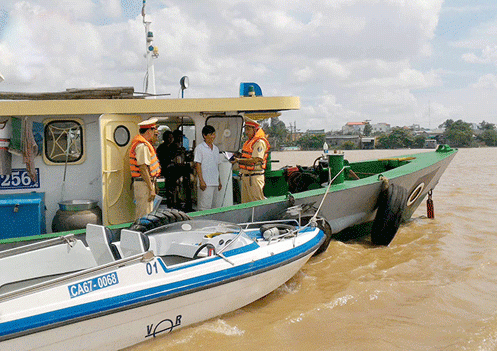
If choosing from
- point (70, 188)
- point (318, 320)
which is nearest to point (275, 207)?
point (318, 320)

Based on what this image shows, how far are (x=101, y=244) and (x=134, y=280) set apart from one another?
0.79 m

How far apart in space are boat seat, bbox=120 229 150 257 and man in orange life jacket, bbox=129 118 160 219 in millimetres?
1190

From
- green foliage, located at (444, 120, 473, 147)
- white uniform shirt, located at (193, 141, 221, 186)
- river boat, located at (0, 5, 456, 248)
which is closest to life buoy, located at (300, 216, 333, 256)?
river boat, located at (0, 5, 456, 248)

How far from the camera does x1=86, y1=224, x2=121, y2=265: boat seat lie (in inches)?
178

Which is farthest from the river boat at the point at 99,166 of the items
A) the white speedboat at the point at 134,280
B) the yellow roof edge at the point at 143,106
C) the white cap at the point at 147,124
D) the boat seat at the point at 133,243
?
the boat seat at the point at 133,243

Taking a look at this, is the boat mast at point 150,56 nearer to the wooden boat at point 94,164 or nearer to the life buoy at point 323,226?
the wooden boat at point 94,164

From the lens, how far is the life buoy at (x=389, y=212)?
723 cm

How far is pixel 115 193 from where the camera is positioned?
5.84 meters

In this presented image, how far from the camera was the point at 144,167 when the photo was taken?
5570 mm

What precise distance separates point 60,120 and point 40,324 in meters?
2.92

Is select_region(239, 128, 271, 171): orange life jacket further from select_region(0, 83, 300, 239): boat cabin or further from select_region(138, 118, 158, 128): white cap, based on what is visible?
select_region(138, 118, 158, 128): white cap

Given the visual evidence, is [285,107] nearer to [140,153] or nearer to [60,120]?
[140,153]

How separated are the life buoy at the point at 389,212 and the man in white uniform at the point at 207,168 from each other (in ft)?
8.43

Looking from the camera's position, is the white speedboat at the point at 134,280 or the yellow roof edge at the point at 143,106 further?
the yellow roof edge at the point at 143,106
